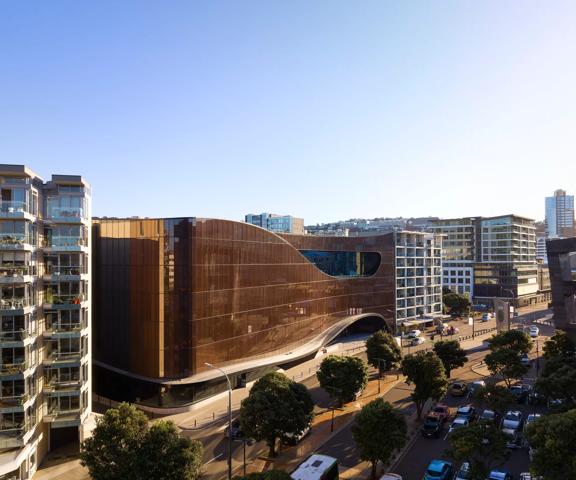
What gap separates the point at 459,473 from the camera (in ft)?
96.9

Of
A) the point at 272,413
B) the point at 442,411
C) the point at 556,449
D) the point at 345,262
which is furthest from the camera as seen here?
the point at 345,262

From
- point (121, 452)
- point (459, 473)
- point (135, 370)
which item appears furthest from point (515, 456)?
point (135, 370)

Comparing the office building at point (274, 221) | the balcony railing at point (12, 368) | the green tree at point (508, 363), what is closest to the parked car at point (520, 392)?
the green tree at point (508, 363)

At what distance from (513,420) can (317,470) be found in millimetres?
22033

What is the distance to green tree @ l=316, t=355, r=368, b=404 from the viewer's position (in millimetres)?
42906

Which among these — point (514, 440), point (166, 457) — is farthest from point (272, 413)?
point (514, 440)

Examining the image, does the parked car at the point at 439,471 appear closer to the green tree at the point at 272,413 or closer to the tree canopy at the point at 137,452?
the green tree at the point at 272,413

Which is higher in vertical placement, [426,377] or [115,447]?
[426,377]

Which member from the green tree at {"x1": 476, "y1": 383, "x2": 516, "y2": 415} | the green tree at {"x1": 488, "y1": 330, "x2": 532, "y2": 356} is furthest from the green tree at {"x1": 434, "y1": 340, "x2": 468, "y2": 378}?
the green tree at {"x1": 476, "y1": 383, "x2": 516, "y2": 415}

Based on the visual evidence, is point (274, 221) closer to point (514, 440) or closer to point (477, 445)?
point (514, 440)

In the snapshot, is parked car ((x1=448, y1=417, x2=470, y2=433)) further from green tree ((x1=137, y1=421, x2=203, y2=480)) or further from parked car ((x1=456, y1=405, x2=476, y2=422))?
green tree ((x1=137, y1=421, x2=203, y2=480))

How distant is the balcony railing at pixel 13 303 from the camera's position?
31.5 metres

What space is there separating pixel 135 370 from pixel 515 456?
35.8 metres

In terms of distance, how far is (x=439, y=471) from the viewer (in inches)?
1176
